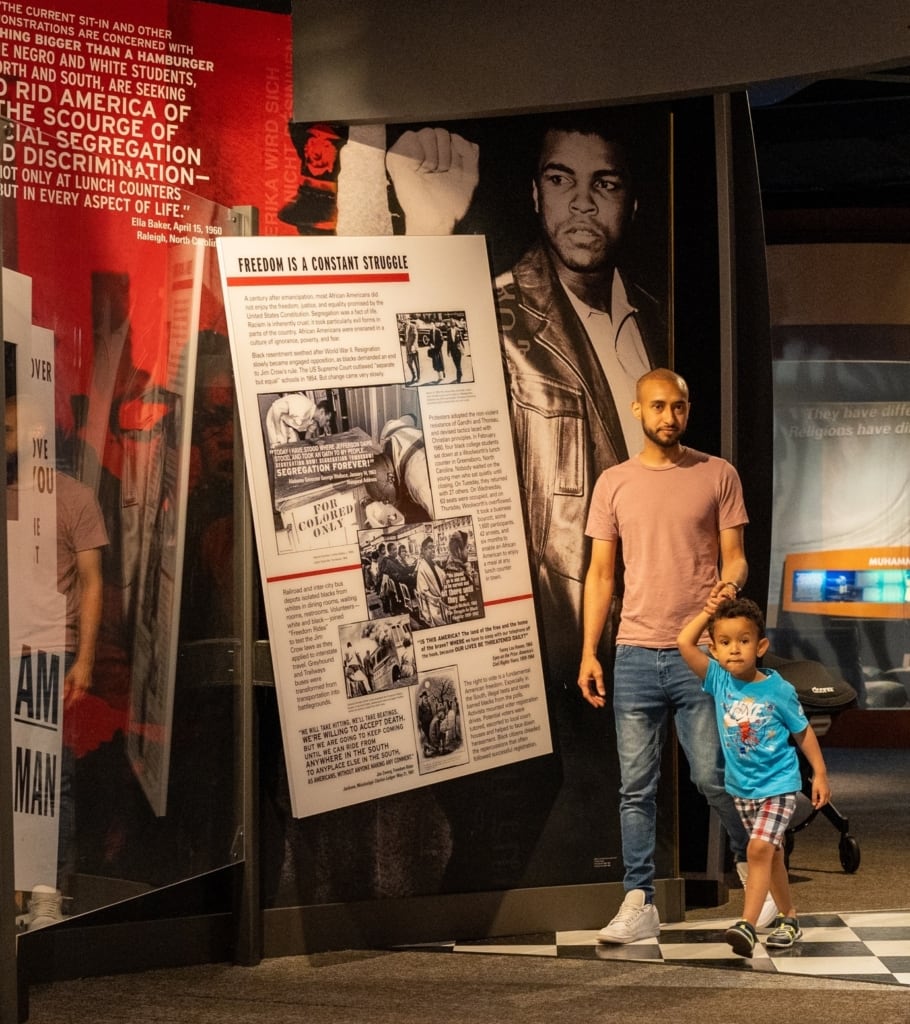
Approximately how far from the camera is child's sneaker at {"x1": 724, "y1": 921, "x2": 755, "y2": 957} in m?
4.13

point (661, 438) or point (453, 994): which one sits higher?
point (661, 438)

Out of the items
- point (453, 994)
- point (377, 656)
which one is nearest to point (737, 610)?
point (377, 656)

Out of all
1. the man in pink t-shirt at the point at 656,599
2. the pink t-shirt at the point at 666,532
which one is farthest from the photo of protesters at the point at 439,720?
the pink t-shirt at the point at 666,532

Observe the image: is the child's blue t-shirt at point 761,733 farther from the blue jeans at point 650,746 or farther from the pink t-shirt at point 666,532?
the pink t-shirt at point 666,532

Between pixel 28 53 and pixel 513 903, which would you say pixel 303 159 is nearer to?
pixel 28 53

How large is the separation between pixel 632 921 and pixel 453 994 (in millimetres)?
734

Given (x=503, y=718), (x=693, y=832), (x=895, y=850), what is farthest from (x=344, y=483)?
(x=895, y=850)

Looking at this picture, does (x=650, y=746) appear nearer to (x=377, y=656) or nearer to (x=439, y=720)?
(x=439, y=720)

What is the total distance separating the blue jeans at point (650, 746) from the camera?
4434 mm

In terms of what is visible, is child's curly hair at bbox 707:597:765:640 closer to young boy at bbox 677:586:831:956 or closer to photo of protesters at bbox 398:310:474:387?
young boy at bbox 677:586:831:956

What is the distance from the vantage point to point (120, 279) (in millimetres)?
3715

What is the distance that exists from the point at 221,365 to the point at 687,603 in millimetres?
1538

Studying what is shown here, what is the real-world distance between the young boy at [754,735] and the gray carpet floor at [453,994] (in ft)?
1.21

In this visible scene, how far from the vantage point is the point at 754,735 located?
4.27 meters
